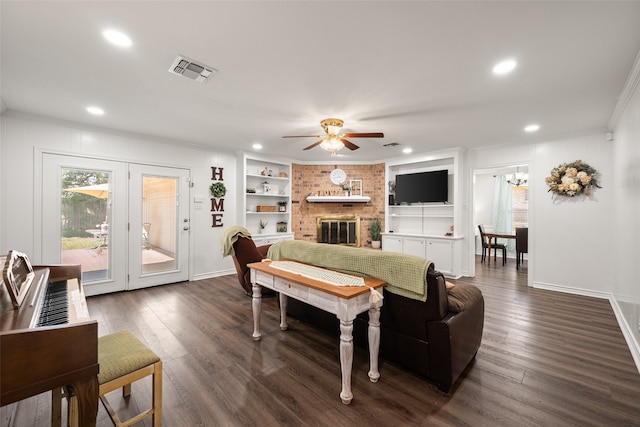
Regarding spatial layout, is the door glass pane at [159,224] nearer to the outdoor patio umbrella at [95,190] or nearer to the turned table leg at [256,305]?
the outdoor patio umbrella at [95,190]

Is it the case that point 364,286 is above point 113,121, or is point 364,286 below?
below

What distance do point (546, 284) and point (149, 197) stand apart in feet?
22.0

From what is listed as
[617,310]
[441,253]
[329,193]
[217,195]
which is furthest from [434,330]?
[329,193]

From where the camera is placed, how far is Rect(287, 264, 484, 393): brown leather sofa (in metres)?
1.84

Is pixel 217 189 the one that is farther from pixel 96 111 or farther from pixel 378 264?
pixel 378 264

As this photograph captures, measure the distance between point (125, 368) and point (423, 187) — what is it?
5.54 meters

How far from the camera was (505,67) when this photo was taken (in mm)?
2246

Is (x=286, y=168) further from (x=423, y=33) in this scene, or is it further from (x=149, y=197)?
Result: (x=423, y=33)

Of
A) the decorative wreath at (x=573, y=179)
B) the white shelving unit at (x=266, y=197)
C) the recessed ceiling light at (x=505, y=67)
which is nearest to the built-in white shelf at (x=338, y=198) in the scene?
the white shelving unit at (x=266, y=197)

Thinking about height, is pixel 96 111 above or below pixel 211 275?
above

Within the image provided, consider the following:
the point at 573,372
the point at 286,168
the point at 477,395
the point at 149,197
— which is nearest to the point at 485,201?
the point at 286,168

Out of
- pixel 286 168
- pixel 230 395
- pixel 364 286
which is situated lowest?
pixel 230 395

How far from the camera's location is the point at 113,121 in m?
3.66

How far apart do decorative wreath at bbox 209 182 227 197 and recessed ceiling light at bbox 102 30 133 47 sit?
3263mm
